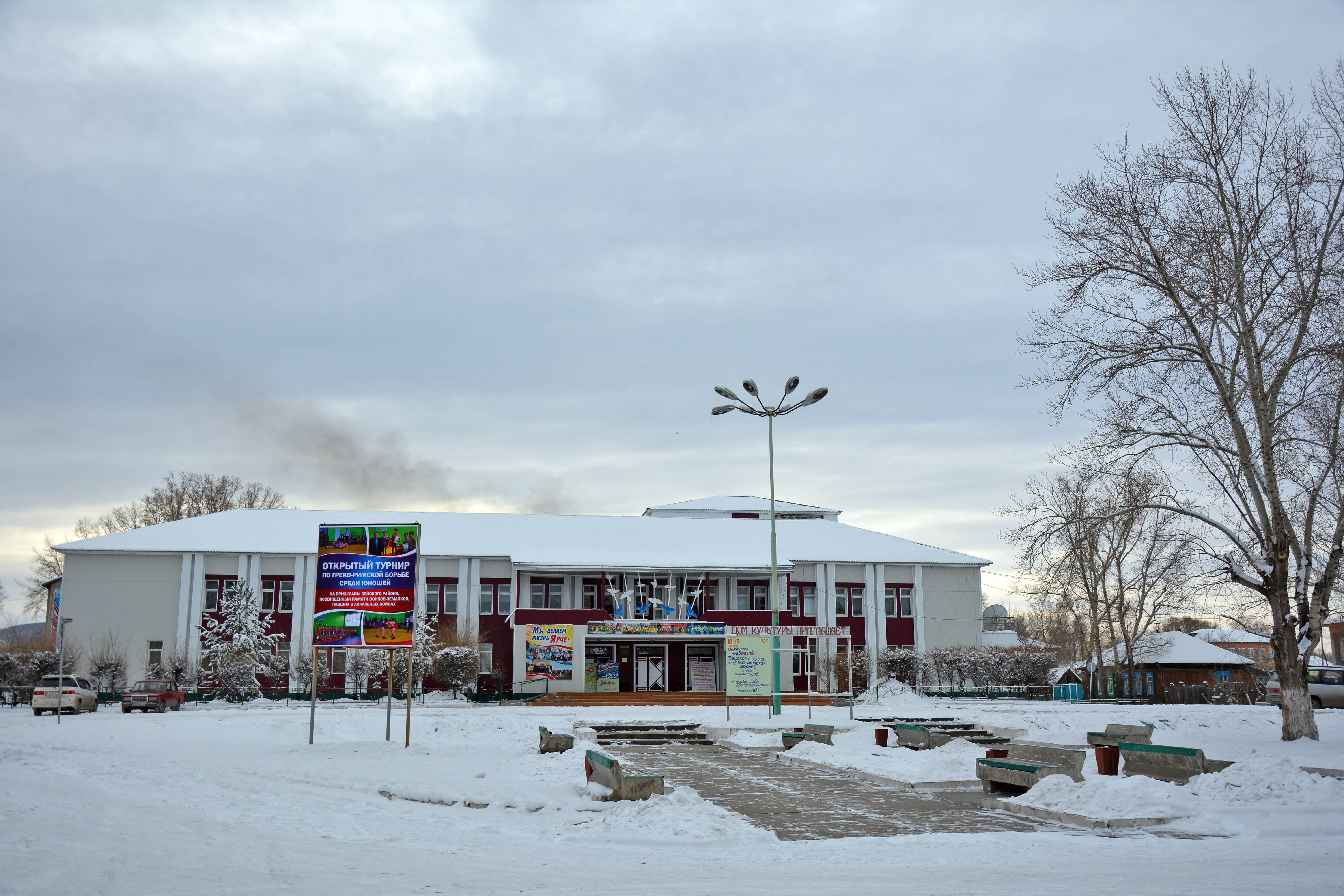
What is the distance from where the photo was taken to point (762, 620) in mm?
49031

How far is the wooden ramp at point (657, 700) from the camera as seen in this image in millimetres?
37281

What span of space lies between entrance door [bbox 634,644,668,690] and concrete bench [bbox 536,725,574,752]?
88.7ft

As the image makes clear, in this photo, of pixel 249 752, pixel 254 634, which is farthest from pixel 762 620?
pixel 249 752

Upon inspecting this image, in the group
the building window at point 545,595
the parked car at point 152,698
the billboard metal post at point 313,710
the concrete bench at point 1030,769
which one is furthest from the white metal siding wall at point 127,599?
the concrete bench at point 1030,769

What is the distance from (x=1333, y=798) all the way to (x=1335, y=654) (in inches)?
3002

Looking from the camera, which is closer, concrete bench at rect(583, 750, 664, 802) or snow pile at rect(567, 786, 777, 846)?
snow pile at rect(567, 786, 777, 846)

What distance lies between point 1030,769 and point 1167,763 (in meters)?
2.78

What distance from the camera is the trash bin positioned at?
13742 millimetres

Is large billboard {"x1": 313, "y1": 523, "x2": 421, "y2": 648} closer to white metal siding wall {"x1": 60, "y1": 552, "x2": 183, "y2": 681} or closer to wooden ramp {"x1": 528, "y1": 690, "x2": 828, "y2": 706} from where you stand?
Result: wooden ramp {"x1": 528, "y1": 690, "x2": 828, "y2": 706}

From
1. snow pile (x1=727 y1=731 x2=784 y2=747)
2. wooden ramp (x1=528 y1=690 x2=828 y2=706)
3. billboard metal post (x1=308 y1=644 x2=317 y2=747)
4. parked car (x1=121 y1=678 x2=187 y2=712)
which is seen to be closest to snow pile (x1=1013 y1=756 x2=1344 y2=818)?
snow pile (x1=727 y1=731 x2=784 y2=747)

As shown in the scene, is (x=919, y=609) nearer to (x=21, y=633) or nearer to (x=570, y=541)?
(x=570, y=541)

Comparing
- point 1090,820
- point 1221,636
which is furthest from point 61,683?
point 1221,636

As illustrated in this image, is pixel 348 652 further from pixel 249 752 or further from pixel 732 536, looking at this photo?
pixel 249 752

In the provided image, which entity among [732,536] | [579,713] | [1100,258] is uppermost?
[1100,258]
